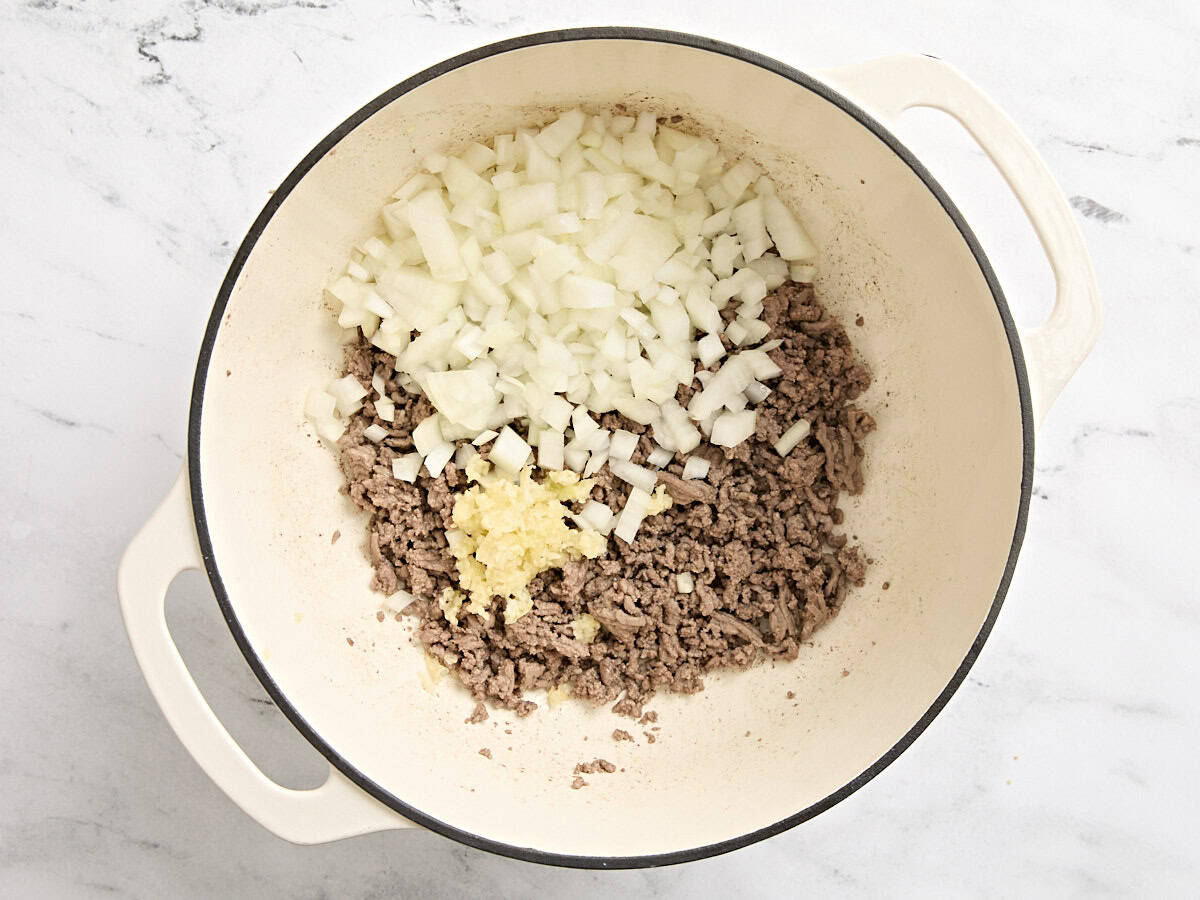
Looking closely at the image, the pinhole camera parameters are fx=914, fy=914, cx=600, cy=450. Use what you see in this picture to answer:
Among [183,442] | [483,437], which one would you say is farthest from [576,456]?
[183,442]

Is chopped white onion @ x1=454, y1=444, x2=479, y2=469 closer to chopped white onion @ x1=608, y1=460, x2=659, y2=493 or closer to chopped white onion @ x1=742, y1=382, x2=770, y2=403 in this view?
chopped white onion @ x1=608, y1=460, x2=659, y2=493

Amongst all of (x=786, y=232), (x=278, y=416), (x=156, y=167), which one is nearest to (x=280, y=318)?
(x=278, y=416)

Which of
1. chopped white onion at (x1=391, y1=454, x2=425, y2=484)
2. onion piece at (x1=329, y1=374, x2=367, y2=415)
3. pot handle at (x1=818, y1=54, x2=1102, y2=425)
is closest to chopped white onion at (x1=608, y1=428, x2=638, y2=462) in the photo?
chopped white onion at (x1=391, y1=454, x2=425, y2=484)

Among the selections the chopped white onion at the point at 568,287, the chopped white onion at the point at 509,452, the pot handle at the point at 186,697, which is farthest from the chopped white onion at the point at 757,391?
the pot handle at the point at 186,697

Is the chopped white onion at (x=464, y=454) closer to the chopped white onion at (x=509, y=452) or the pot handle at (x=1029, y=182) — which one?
the chopped white onion at (x=509, y=452)

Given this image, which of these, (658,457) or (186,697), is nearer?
(186,697)

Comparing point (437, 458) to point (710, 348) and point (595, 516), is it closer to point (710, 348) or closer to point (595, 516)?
point (595, 516)
